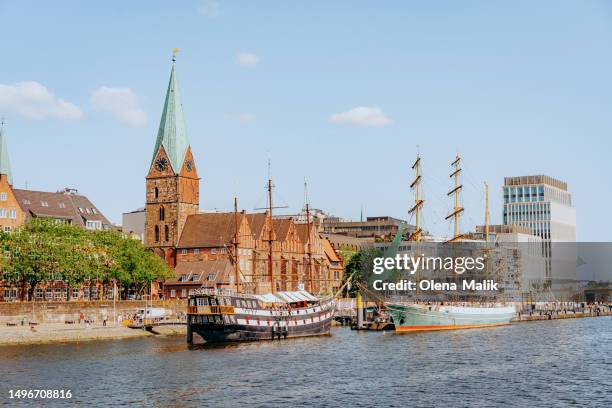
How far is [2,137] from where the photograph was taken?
172m

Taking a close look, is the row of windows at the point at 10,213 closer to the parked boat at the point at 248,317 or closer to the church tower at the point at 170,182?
the church tower at the point at 170,182

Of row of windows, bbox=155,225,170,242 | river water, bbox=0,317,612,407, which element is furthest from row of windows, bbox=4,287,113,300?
river water, bbox=0,317,612,407

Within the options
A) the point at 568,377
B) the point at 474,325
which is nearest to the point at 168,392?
the point at 568,377

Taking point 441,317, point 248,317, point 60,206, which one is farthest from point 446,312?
point 60,206

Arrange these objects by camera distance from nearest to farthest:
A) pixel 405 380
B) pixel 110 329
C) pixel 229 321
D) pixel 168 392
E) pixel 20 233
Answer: pixel 168 392 < pixel 405 380 < pixel 229 321 < pixel 110 329 < pixel 20 233

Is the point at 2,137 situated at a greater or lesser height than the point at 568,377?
greater

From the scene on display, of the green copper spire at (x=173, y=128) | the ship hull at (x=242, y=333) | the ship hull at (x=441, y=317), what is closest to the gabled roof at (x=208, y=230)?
the green copper spire at (x=173, y=128)

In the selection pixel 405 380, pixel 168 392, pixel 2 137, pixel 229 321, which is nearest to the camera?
pixel 168 392

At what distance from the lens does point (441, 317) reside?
150625 millimetres

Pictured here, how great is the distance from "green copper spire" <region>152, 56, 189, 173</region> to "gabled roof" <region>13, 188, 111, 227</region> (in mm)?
17614

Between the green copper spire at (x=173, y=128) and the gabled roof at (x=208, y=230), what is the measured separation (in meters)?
11.0

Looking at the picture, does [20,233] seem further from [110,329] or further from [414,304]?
[414,304]

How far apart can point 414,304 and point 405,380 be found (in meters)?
70.3

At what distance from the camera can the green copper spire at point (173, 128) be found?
18175cm
